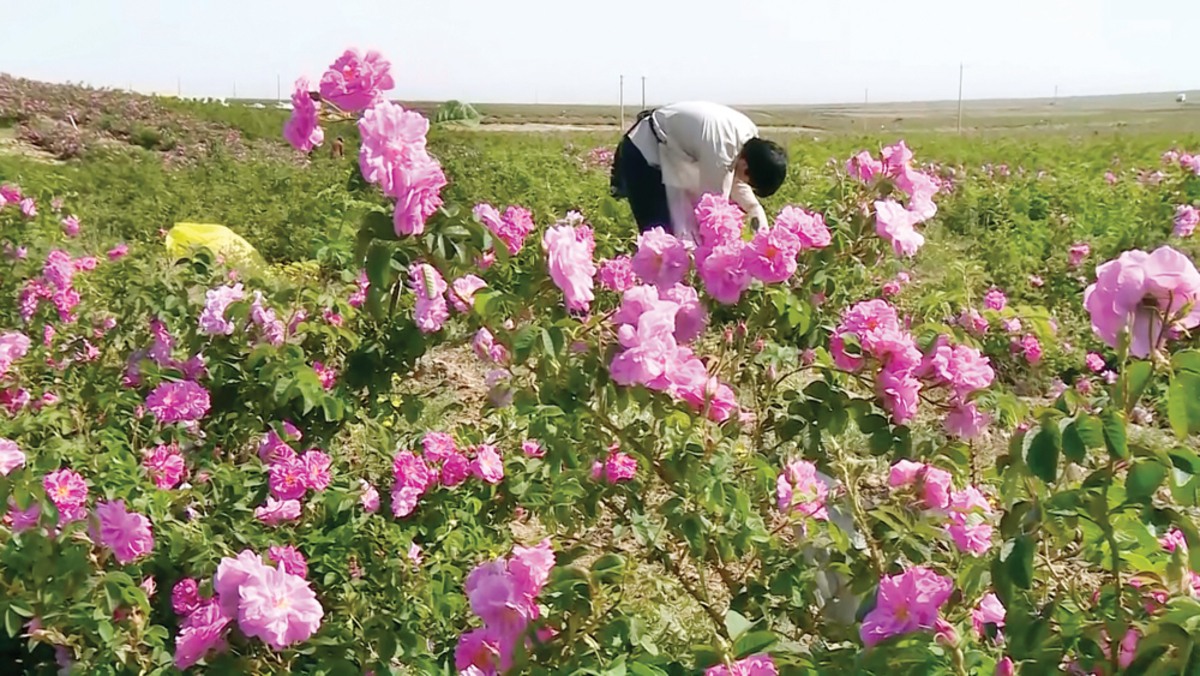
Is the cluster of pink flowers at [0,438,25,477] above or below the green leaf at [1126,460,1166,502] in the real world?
below

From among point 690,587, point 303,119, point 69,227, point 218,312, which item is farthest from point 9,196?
point 690,587

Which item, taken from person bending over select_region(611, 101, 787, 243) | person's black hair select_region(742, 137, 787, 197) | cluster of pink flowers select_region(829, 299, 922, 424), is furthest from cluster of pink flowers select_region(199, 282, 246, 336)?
person's black hair select_region(742, 137, 787, 197)

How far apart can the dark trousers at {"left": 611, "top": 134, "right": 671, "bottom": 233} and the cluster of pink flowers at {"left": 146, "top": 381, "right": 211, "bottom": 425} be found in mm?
2539

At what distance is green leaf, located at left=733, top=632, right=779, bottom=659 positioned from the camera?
44.9 inches

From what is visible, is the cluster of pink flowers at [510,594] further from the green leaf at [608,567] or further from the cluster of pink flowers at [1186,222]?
the cluster of pink flowers at [1186,222]

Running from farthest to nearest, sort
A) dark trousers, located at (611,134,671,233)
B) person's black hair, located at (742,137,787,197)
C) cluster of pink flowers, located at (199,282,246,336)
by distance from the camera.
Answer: dark trousers, located at (611,134,671,233)
person's black hair, located at (742,137,787,197)
cluster of pink flowers, located at (199,282,246,336)

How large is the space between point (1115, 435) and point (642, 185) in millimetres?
3398

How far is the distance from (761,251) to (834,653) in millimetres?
522

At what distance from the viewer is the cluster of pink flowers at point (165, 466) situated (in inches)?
75.7

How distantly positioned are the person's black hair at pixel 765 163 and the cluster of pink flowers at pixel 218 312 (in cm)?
217

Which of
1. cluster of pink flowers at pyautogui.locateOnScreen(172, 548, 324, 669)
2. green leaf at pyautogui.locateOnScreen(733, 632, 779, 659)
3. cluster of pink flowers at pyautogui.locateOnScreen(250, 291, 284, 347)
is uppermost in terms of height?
cluster of pink flowers at pyautogui.locateOnScreen(250, 291, 284, 347)

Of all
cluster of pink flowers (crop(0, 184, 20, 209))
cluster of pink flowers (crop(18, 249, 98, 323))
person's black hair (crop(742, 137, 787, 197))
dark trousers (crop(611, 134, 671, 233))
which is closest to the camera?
cluster of pink flowers (crop(18, 249, 98, 323))

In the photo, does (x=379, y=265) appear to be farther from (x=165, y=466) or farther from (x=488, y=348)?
(x=165, y=466)

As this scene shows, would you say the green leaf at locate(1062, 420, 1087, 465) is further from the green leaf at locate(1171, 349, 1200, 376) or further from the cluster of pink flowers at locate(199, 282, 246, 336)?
the cluster of pink flowers at locate(199, 282, 246, 336)
